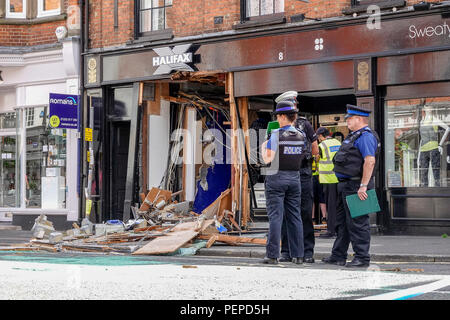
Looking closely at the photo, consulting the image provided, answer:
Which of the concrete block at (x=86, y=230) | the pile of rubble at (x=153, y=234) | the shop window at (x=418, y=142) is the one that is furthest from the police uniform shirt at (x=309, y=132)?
the concrete block at (x=86, y=230)

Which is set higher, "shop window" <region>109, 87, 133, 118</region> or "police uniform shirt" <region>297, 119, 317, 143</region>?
"shop window" <region>109, 87, 133, 118</region>

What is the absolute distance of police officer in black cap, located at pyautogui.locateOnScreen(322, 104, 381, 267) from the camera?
30.8 ft

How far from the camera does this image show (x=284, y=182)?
381 inches

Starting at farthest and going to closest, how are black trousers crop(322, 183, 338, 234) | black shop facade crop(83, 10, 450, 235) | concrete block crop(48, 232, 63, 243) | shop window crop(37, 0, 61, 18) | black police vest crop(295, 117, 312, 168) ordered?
shop window crop(37, 0, 61, 18) → black shop facade crop(83, 10, 450, 235) → black trousers crop(322, 183, 338, 234) → concrete block crop(48, 232, 63, 243) → black police vest crop(295, 117, 312, 168)

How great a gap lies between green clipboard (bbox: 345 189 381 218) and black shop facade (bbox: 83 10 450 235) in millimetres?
5184

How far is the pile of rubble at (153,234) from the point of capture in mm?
12430

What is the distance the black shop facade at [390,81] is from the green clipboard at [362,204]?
204 inches

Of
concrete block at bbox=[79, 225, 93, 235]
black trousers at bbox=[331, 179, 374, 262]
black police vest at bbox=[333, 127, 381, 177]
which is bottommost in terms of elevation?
concrete block at bbox=[79, 225, 93, 235]

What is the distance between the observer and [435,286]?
7512 mm

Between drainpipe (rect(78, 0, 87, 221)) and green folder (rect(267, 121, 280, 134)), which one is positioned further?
drainpipe (rect(78, 0, 87, 221))

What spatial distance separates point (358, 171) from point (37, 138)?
1237 cm

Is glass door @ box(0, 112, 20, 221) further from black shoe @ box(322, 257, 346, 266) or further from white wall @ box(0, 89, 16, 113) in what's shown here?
black shoe @ box(322, 257, 346, 266)

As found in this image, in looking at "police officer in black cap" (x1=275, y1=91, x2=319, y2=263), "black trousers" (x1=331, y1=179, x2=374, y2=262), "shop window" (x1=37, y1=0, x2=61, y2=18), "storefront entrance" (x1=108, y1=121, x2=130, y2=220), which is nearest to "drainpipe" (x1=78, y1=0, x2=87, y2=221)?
"storefront entrance" (x1=108, y1=121, x2=130, y2=220)

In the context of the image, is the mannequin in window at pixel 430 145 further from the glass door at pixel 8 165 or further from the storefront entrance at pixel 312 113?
the glass door at pixel 8 165
